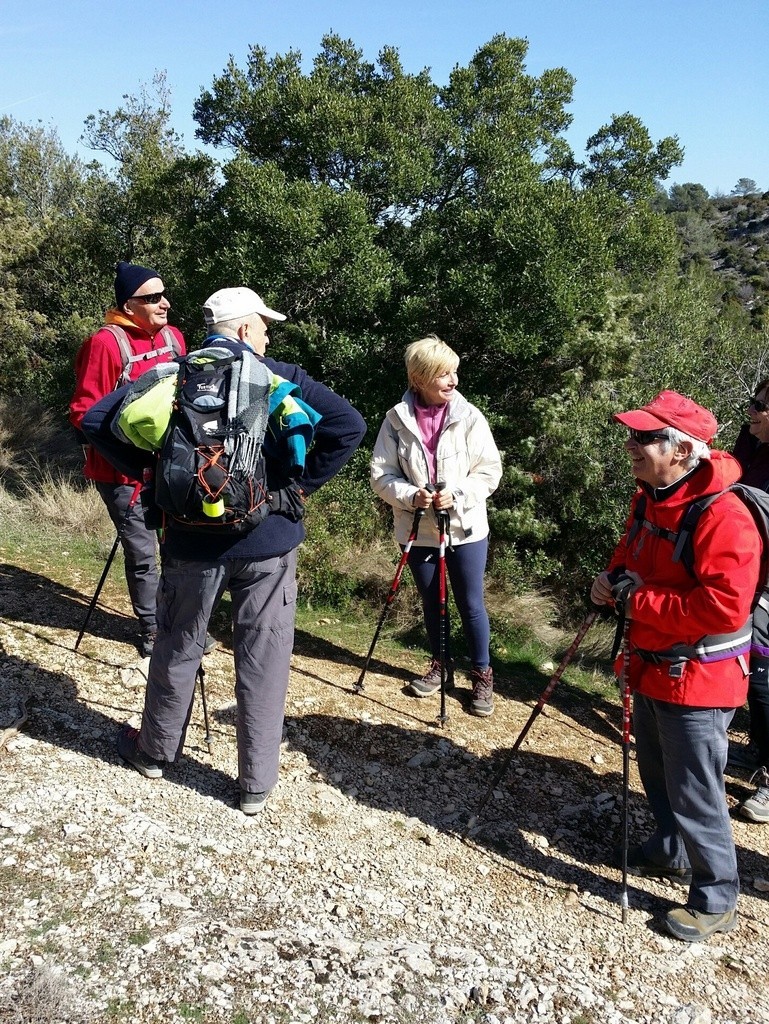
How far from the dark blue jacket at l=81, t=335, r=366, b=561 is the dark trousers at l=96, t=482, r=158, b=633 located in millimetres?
1266

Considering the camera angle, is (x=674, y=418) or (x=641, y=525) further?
(x=641, y=525)

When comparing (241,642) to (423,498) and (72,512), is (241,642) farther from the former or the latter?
(72,512)

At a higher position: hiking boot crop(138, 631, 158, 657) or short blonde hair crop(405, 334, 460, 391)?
short blonde hair crop(405, 334, 460, 391)

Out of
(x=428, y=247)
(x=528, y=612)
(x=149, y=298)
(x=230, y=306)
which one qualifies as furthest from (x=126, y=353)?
(x=428, y=247)

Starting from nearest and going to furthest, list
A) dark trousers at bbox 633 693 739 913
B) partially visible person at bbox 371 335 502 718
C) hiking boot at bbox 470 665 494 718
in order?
dark trousers at bbox 633 693 739 913 → partially visible person at bbox 371 335 502 718 → hiking boot at bbox 470 665 494 718

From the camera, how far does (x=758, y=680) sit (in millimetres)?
4238

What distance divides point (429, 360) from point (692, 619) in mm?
2072

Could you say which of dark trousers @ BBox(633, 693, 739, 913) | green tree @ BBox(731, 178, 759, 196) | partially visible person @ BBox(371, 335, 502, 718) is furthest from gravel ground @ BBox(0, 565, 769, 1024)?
green tree @ BBox(731, 178, 759, 196)

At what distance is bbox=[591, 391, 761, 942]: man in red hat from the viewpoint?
2902 millimetres

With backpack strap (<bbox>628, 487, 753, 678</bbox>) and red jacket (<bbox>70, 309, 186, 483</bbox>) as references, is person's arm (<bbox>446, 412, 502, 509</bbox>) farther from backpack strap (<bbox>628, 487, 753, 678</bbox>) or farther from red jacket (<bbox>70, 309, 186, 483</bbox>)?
red jacket (<bbox>70, 309, 186, 483</bbox>)

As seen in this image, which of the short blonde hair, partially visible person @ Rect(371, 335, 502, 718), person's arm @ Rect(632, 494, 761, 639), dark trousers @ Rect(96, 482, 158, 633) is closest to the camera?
person's arm @ Rect(632, 494, 761, 639)

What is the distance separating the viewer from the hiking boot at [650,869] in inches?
141

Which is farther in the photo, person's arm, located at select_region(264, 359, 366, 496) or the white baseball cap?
person's arm, located at select_region(264, 359, 366, 496)

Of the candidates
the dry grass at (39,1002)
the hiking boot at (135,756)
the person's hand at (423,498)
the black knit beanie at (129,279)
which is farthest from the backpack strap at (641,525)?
the black knit beanie at (129,279)
